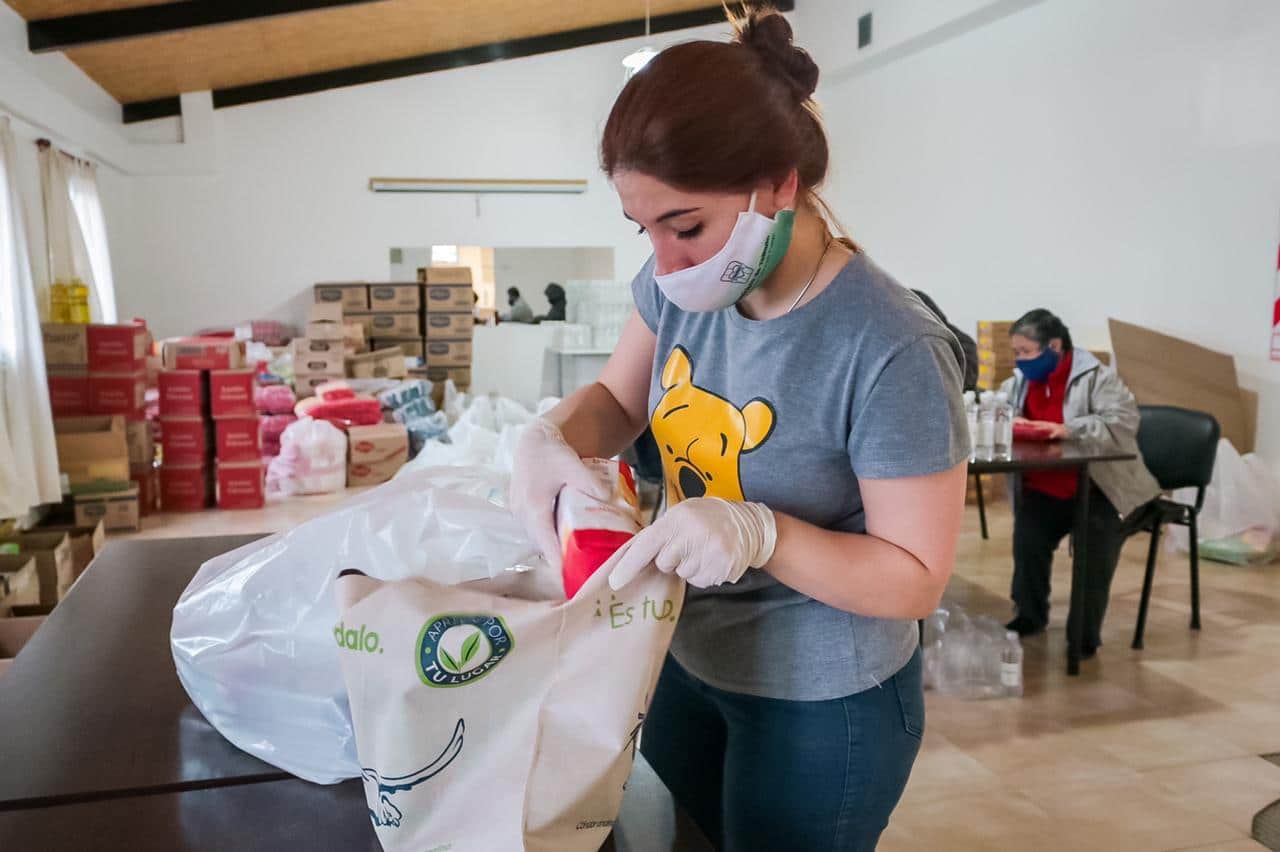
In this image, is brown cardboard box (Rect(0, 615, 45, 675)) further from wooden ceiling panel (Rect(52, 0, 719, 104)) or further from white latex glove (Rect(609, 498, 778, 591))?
wooden ceiling panel (Rect(52, 0, 719, 104))

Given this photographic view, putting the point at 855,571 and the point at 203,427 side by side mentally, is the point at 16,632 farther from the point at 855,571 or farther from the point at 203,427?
the point at 203,427

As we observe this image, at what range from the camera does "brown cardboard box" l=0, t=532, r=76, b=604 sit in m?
3.23

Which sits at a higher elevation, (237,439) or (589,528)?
(589,528)

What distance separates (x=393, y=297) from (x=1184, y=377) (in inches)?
247

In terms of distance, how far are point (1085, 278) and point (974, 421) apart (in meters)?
3.00

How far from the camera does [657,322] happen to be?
117 cm

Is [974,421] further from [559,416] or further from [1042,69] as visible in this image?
[1042,69]

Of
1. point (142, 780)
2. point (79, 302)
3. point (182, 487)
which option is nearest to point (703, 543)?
point (142, 780)

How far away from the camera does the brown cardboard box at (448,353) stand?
8.82 meters

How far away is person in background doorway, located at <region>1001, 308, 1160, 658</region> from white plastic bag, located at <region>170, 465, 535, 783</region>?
9.44ft

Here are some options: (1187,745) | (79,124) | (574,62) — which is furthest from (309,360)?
(1187,745)

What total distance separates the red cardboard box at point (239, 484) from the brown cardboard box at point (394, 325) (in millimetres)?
3263

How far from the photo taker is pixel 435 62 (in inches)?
353

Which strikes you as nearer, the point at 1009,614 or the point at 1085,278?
the point at 1009,614
